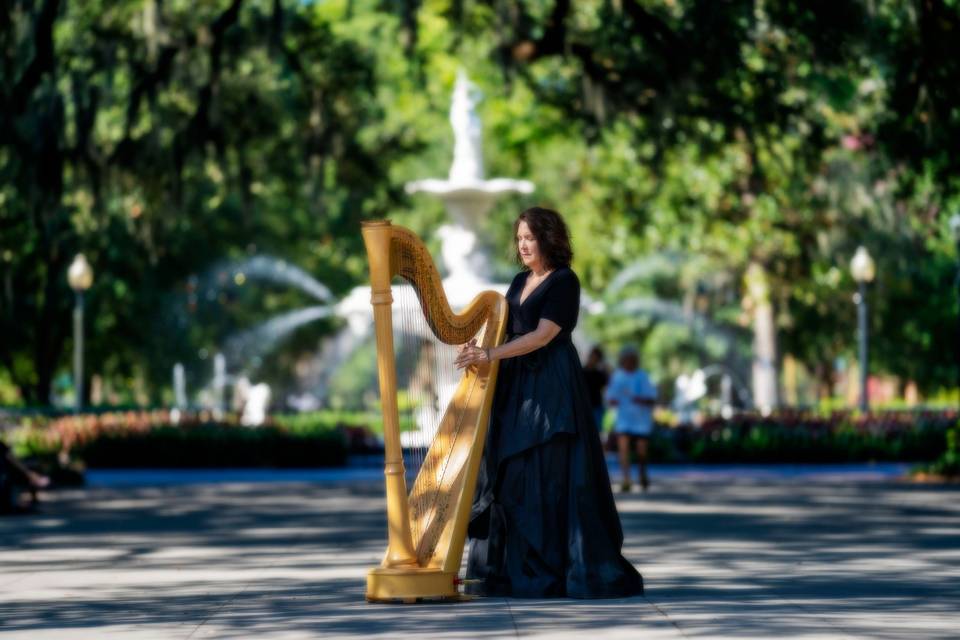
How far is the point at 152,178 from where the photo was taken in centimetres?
2464

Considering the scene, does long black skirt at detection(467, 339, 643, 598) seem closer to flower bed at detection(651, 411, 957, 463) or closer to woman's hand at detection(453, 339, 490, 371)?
woman's hand at detection(453, 339, 490, 371)

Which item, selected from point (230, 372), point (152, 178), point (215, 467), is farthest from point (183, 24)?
point (230, 372)

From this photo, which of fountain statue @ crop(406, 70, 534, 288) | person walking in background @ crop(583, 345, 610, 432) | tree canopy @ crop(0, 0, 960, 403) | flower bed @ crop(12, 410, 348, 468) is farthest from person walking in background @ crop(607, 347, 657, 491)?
flower bed @ crop(12, 410, 348, 468)

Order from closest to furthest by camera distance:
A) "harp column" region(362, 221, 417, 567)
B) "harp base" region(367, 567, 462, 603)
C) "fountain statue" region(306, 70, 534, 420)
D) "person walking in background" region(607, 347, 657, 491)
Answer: "harp column" region(362, 221, 417, 567) < "harp base" region(367, 567, 462, 603) < "person walking in background" region(607, 347, 657, 491) < "fountain statue" region(306, 70, 534, 420)

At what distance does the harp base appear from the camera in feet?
30.9

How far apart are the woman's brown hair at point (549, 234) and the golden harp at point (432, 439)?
0.33 metres

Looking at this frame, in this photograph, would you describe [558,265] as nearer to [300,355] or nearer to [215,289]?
[215,289]

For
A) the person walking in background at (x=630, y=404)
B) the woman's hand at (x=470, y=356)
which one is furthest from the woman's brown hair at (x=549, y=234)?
the person walking in background at (x=630, y=404)

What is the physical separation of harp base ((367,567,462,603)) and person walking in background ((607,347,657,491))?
11871mm

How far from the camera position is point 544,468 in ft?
32.5

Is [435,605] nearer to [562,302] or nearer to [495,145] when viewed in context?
[562,302]

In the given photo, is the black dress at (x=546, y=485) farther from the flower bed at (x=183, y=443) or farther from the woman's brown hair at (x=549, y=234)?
the flower bed at (x=183, y=443)

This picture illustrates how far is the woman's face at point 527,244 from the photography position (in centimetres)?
986

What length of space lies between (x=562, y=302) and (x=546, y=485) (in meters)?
0.92
